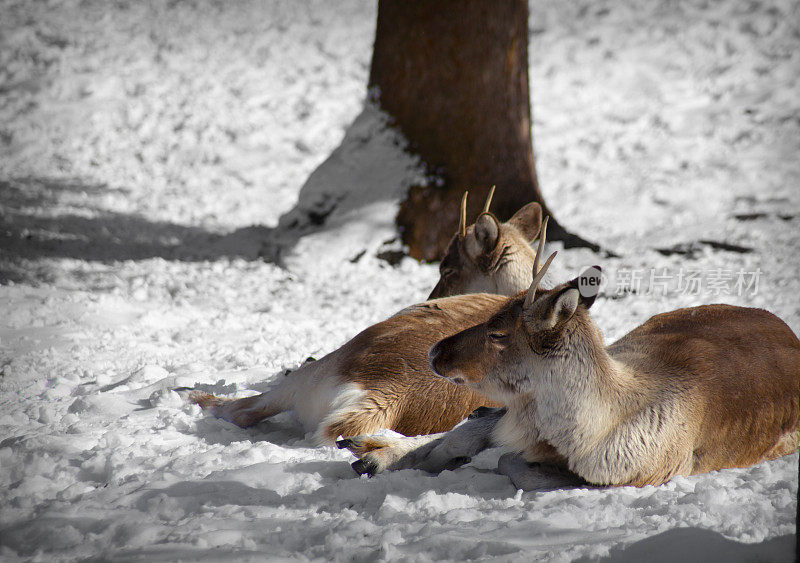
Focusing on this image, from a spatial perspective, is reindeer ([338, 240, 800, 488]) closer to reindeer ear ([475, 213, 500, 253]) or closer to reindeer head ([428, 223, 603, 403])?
reindeer head ([428, 223, 603, 403])

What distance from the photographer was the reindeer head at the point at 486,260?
4.78 metres

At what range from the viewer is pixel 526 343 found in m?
3.01

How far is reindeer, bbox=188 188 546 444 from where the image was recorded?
3543 mm

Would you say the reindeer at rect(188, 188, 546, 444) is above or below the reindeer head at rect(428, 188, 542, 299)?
below

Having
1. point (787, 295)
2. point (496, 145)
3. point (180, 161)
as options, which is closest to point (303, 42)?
point (180, 161)

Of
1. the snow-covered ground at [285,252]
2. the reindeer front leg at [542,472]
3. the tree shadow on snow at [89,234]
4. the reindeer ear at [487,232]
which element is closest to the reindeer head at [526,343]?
the reindeer front leg at [542,472]

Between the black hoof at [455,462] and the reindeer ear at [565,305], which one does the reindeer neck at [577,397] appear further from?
the black hoof at [455,462]

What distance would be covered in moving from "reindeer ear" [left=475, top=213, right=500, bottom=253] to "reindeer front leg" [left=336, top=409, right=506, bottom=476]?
159 cm

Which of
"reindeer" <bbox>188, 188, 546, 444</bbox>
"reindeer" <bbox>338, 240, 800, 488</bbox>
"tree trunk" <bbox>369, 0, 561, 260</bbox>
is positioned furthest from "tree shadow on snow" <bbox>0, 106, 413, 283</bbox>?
"reindeer" <bbox>338, 240, 800, 488</bbox>

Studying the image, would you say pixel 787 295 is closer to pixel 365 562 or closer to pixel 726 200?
pixel 726 200

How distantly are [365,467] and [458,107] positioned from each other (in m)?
5.38

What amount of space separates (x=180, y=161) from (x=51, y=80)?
2.70m

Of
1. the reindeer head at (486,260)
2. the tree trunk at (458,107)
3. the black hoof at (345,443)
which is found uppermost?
the tree trunk at (458,107)

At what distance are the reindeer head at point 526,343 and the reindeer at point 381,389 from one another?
47cm
